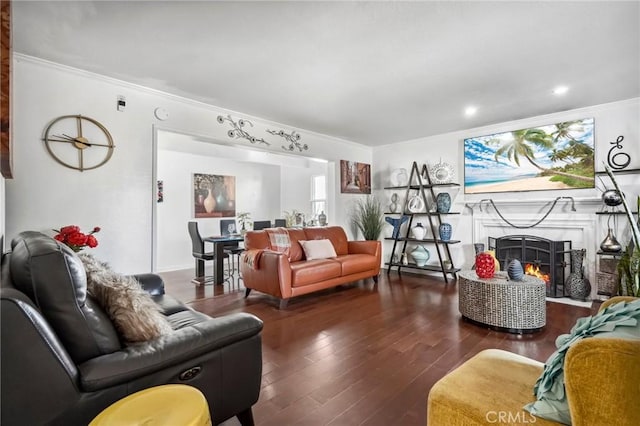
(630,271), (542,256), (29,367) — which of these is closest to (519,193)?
(542,256)

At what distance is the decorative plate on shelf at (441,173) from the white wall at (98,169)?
3696 millimetres

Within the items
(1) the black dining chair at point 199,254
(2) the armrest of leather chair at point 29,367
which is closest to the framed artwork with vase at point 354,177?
(1) the black dining chair at point 199,254

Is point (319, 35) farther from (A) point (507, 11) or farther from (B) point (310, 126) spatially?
(B) point (310, 126)

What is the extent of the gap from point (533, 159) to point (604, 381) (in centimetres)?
439

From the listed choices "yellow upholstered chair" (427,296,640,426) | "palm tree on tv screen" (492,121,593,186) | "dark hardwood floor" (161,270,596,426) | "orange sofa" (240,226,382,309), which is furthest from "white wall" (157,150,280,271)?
"yellow upholstered chair" (427,296,640,426)

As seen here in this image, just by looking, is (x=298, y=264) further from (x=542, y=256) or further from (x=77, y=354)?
(x=542, y=256)

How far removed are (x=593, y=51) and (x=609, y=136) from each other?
1.88 meters

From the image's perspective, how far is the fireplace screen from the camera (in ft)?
13.1

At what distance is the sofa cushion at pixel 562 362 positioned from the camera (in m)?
0.88

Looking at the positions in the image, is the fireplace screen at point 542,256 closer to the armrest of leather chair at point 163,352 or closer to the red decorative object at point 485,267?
the red decorative object at point 485,267

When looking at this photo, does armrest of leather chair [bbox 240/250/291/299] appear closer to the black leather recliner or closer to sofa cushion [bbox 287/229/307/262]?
sofa cushion [bbox 287/229/307/262]

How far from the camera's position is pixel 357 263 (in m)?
4.38

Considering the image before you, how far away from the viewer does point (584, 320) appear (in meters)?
1.07

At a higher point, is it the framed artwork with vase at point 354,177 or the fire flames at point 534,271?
the framed artwork with vase at point 354,177
